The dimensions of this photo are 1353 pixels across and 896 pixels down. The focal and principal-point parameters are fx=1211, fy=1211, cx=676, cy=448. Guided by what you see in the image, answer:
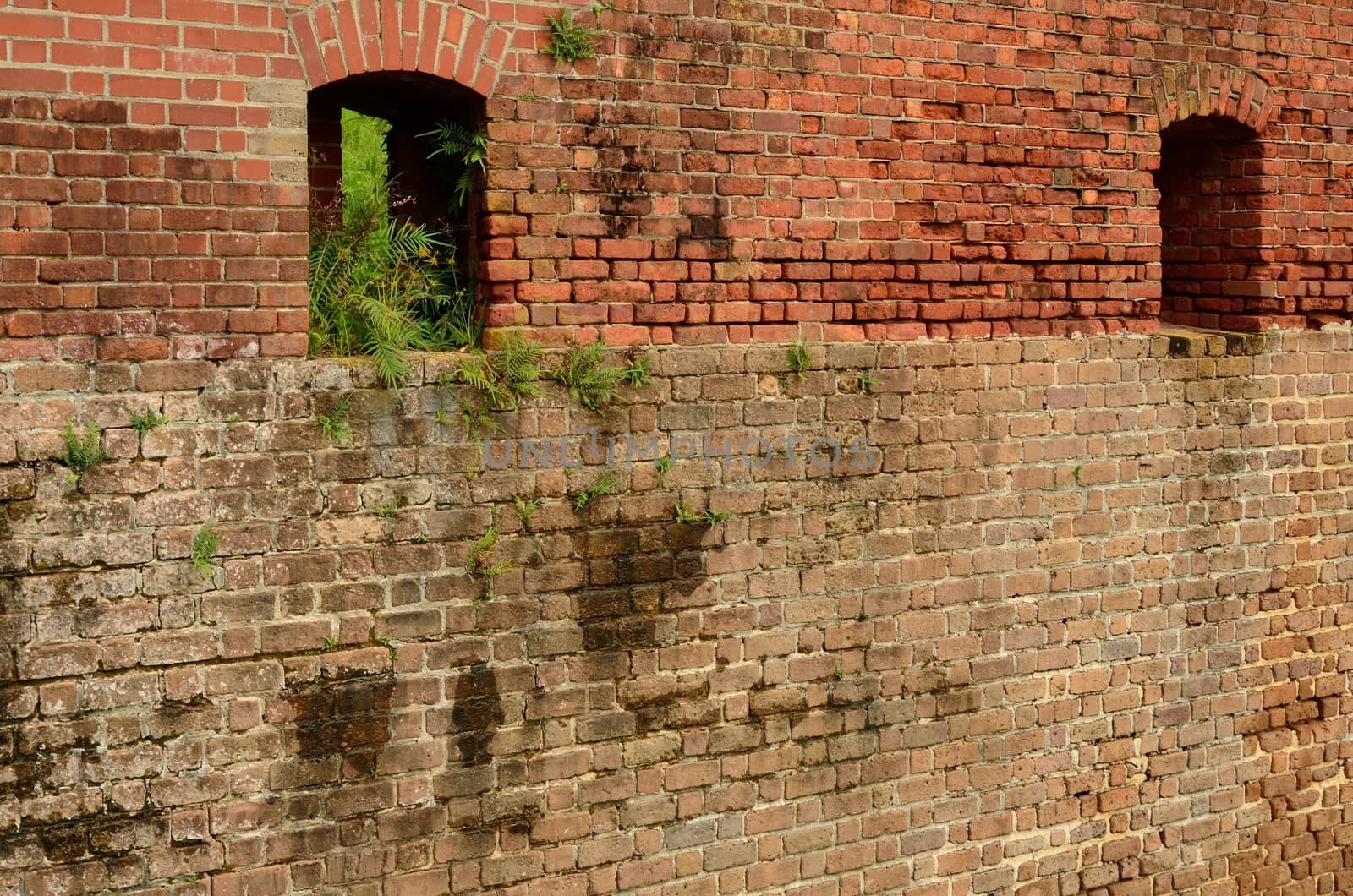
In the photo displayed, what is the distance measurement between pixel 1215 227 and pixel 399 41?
12.1 ft

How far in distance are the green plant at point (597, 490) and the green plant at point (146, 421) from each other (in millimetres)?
1268

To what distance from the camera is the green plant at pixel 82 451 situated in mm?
3285

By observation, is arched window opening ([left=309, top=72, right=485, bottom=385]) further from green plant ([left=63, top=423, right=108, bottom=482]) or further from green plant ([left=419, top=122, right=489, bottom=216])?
green plant ([left=63, top=423, right=108, bottom=482])

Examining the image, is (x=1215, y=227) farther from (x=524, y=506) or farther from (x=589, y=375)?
(x=524, y=506)

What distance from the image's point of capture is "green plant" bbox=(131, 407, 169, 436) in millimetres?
3355

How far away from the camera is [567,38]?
12.6ft

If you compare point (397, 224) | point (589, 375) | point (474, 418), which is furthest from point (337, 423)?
point (397, 224)

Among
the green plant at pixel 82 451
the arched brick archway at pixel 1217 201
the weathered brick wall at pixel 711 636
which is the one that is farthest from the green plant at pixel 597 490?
the arched brick archway at pixel 1217 201

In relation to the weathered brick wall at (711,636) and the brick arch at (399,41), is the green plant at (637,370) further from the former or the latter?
the brick arch at (399,41)

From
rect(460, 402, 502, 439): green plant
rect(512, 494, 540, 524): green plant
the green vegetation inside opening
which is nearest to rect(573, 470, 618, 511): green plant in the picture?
rect(512, 494, 540, 524): green plant

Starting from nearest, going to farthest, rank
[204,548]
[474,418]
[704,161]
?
[204,548] → [474,418] → [704,161]

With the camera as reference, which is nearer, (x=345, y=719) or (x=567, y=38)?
Answer: (x=345, y=719)

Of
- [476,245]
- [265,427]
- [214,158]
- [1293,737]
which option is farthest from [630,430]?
[1293,737]

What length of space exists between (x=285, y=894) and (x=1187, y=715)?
366cm
